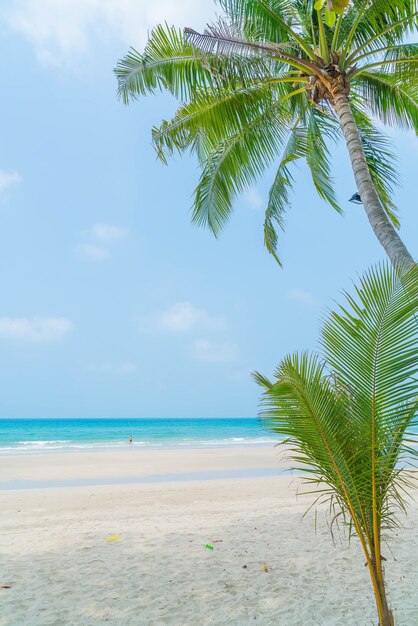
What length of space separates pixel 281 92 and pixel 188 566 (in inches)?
250

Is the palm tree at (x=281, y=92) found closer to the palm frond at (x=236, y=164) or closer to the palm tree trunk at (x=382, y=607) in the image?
the palm frond at (x=236, y=164)

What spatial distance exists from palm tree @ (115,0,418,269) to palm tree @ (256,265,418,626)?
4.32 ft

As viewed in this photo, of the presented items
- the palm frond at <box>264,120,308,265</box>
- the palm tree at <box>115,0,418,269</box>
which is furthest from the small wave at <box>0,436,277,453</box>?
the palm tree at <box>115,0,418,269</box>

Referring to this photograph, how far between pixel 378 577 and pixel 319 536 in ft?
10.2

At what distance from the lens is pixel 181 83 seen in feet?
21.7

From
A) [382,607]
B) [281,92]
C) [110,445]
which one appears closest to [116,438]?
[110,445]

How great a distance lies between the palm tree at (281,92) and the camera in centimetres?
525

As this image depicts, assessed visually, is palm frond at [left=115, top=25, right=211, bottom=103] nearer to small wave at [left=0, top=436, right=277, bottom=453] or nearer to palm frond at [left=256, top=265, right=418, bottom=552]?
palm frond at [left=256, top=265, right=418, bottom=552]

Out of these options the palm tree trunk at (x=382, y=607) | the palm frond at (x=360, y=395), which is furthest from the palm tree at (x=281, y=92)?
the palm tree trunk at (x=382, y=607)

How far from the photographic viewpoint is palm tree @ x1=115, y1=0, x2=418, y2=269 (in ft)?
17.2

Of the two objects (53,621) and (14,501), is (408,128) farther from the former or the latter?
(14,501)

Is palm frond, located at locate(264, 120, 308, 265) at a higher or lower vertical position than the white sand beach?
higher

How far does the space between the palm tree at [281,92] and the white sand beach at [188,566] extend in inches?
111

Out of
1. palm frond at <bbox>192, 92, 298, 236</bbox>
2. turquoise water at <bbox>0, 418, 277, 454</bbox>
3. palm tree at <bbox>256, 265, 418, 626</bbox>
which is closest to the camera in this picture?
palm tree at <bbox>256, 265, 418, 626</bbox>
